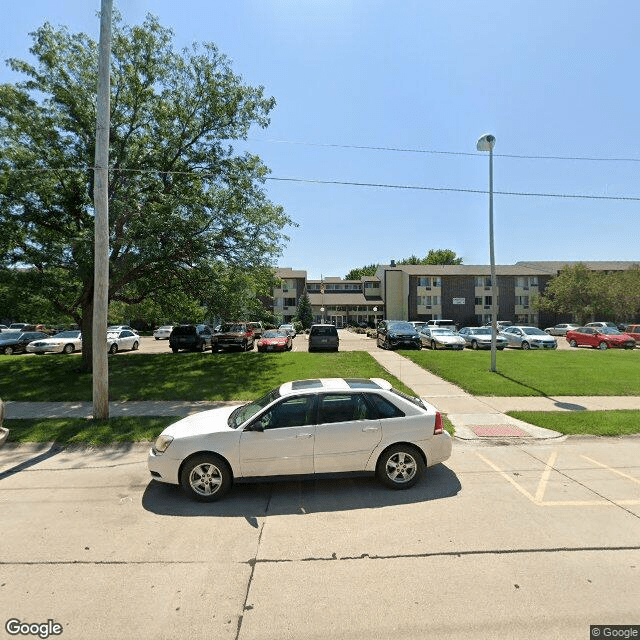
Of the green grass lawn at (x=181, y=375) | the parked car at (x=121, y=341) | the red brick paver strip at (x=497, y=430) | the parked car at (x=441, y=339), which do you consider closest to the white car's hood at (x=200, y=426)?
the red brick paver strip at (x=497, y=430)

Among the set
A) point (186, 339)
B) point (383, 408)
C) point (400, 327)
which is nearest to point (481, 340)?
point (400, 327)

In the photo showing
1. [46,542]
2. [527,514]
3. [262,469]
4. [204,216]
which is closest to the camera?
[46,542]

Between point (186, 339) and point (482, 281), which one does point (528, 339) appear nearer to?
point (186, 339)

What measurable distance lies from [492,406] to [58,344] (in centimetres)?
2457

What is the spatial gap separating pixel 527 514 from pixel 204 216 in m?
12.8

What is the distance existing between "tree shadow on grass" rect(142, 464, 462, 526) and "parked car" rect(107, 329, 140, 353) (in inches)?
836

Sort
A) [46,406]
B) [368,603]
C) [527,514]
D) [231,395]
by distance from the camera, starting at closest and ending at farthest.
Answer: [368,603] → [527,514] → [46,406] → [231,395]

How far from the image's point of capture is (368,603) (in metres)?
2.90

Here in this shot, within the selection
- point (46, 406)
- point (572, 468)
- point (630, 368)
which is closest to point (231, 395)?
point (46, 406)

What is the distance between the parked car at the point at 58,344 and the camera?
77.3ft

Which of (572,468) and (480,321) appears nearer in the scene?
(572,468)

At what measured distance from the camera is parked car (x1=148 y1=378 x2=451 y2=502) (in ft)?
15.7

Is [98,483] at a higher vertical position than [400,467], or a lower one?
lower

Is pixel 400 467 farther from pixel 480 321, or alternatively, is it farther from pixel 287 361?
pixel 480 321
